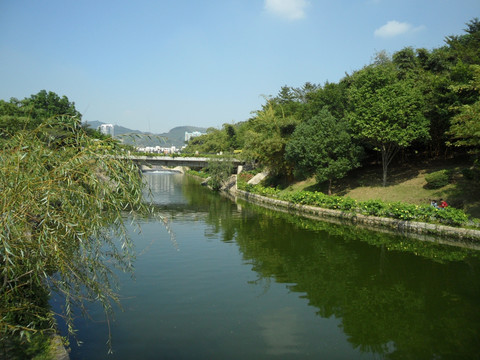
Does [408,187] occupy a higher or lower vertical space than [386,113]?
lower

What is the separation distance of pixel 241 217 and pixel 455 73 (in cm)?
2161

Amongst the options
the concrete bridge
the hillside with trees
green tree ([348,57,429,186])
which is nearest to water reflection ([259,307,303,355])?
the hillside with trees

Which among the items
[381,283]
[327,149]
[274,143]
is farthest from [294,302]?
[274,143]

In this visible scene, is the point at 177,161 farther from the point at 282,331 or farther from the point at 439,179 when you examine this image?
the point at 282,331

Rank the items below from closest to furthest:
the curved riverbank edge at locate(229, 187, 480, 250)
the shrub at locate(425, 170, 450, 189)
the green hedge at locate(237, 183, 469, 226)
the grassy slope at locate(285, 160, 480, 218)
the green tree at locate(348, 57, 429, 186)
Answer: the curved riverbank edge at locate(229, 187, 480, 250), the green hedge at locate(237, 183, 469, 226), the grassy slope at locate(285, 160, 480, 218), the shrub at locate(425, 170, 450, 189), the green tree at locate(348, 57, 429, 186)

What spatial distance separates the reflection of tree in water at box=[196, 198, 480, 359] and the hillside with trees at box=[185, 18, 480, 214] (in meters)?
9.46

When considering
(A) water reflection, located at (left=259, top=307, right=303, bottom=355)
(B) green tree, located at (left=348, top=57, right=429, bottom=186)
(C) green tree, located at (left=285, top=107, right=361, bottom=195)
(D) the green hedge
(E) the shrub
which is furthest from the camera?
(C) green tree, located at (left=285, top=107, right=361, bottom=195)

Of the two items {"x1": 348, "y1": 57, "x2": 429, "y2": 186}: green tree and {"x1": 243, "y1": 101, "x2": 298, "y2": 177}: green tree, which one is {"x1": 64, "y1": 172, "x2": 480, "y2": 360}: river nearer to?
{"x1": 348, "y1": 57, "x2": 429, "y2": 186}: green tree

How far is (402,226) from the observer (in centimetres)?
2369

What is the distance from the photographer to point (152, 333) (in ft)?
33.0

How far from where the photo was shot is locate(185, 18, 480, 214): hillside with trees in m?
28.1

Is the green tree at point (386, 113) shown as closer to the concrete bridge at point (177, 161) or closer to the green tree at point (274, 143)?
the green tree at point (274, 143)

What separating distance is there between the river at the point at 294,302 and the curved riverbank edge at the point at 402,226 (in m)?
1.59

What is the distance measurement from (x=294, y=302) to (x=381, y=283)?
426 cm
